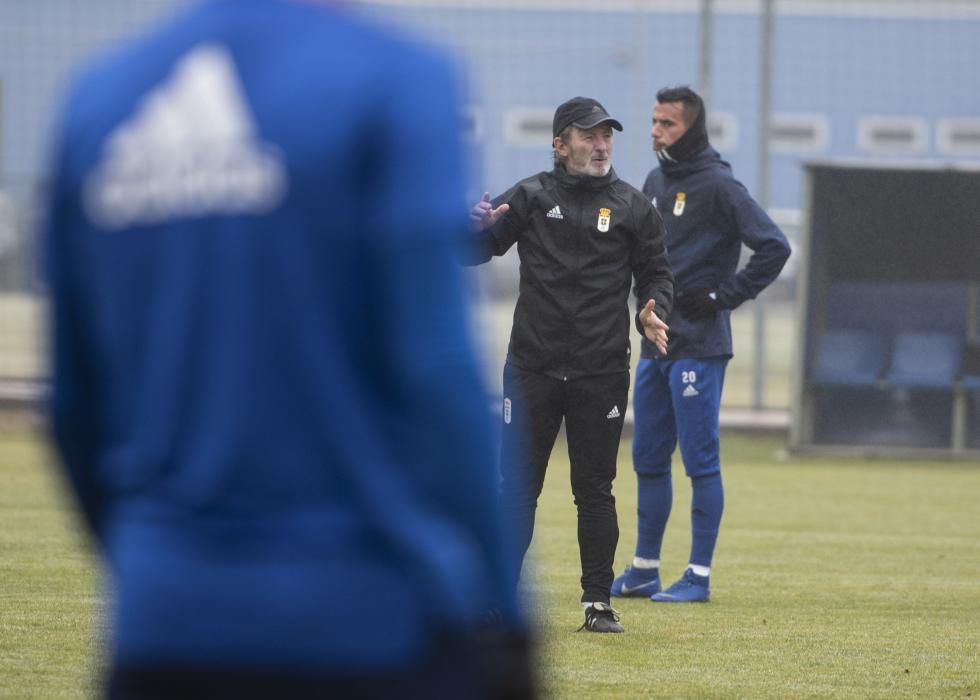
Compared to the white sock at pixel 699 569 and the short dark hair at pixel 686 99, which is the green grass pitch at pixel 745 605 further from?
the short dark hair at pixel 686 99

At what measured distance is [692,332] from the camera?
751cm

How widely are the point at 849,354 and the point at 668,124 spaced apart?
8635 millimetres

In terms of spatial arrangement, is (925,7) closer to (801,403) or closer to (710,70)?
(710,70)

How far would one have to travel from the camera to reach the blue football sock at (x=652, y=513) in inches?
299

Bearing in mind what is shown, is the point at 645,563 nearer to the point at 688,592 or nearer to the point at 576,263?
the point at 688,592

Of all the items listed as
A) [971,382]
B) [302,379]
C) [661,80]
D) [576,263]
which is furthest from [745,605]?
[661,80]

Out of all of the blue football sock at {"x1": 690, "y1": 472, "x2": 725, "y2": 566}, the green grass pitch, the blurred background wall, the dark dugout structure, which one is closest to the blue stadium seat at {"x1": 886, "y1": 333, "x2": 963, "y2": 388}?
the dark dugout structure

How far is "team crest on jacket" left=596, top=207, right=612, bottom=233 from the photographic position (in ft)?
21.8

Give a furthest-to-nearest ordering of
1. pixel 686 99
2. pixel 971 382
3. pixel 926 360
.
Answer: pixel 926 360, pixel 971 382, pixel 686 99

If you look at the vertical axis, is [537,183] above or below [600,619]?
above

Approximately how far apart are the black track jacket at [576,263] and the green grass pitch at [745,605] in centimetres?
93

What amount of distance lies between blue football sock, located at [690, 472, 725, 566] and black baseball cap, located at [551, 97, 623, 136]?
1.70m

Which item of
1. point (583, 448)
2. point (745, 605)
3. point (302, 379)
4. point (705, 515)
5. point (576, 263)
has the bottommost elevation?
point (745, 605)

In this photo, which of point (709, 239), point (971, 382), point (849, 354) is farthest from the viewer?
point (849, 354)
